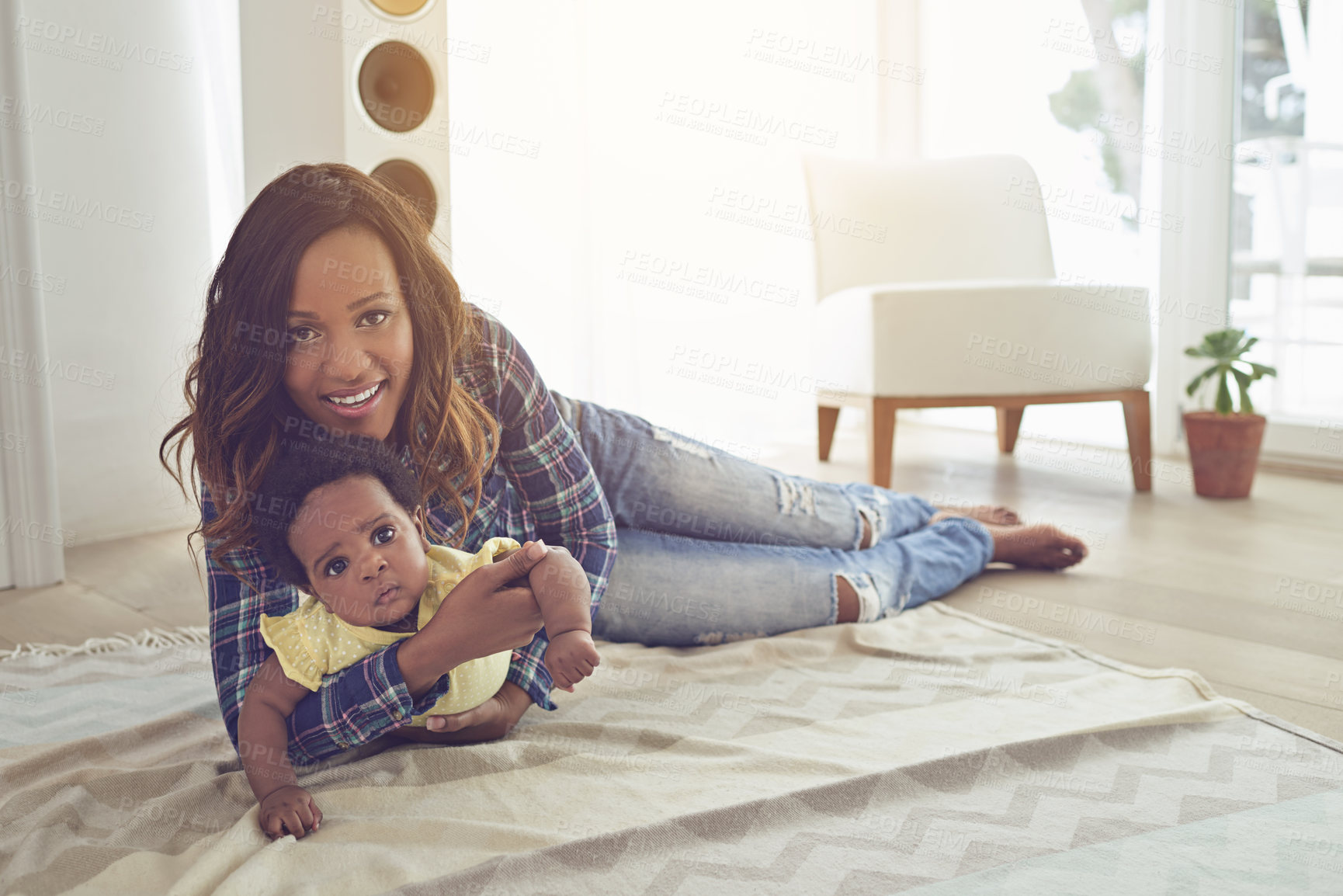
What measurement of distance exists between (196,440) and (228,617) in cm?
16

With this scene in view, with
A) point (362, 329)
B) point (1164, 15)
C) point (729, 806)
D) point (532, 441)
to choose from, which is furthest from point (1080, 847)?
point (1164, 15)

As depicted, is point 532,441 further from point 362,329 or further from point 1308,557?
point 1308,557

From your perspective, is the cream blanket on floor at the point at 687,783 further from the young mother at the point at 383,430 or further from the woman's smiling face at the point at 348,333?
the woman's smiling face at the point at 348,333

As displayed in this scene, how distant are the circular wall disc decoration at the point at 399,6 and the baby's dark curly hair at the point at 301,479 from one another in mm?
1122

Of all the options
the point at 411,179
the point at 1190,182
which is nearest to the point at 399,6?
the point at 411,179

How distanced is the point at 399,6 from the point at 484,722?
1.24 m

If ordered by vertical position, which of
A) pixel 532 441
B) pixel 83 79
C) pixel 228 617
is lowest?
pixel 228 617

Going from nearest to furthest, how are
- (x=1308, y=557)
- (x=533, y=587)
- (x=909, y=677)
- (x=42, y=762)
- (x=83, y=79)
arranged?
1. (x=533, y=587)
2. (x=42, y=762)
3. (x=909, y=677)
4. (x=1308, y=557)
5. (x=83, y=79)

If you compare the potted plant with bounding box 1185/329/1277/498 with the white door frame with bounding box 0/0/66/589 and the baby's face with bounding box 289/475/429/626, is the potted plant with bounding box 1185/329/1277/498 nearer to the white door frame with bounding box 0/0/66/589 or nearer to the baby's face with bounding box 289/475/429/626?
the baby's face with bounding box 289/475/429/626

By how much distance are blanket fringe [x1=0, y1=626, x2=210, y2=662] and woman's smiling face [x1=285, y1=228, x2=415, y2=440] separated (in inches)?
26.4

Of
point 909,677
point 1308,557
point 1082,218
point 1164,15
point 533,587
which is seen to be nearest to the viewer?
point 533,587

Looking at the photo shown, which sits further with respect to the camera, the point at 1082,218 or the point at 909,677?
the point at 1082,218

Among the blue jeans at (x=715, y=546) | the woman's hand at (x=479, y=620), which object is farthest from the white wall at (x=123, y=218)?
the woman's hand at (x=479, y=620)

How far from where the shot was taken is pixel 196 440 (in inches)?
33.7
